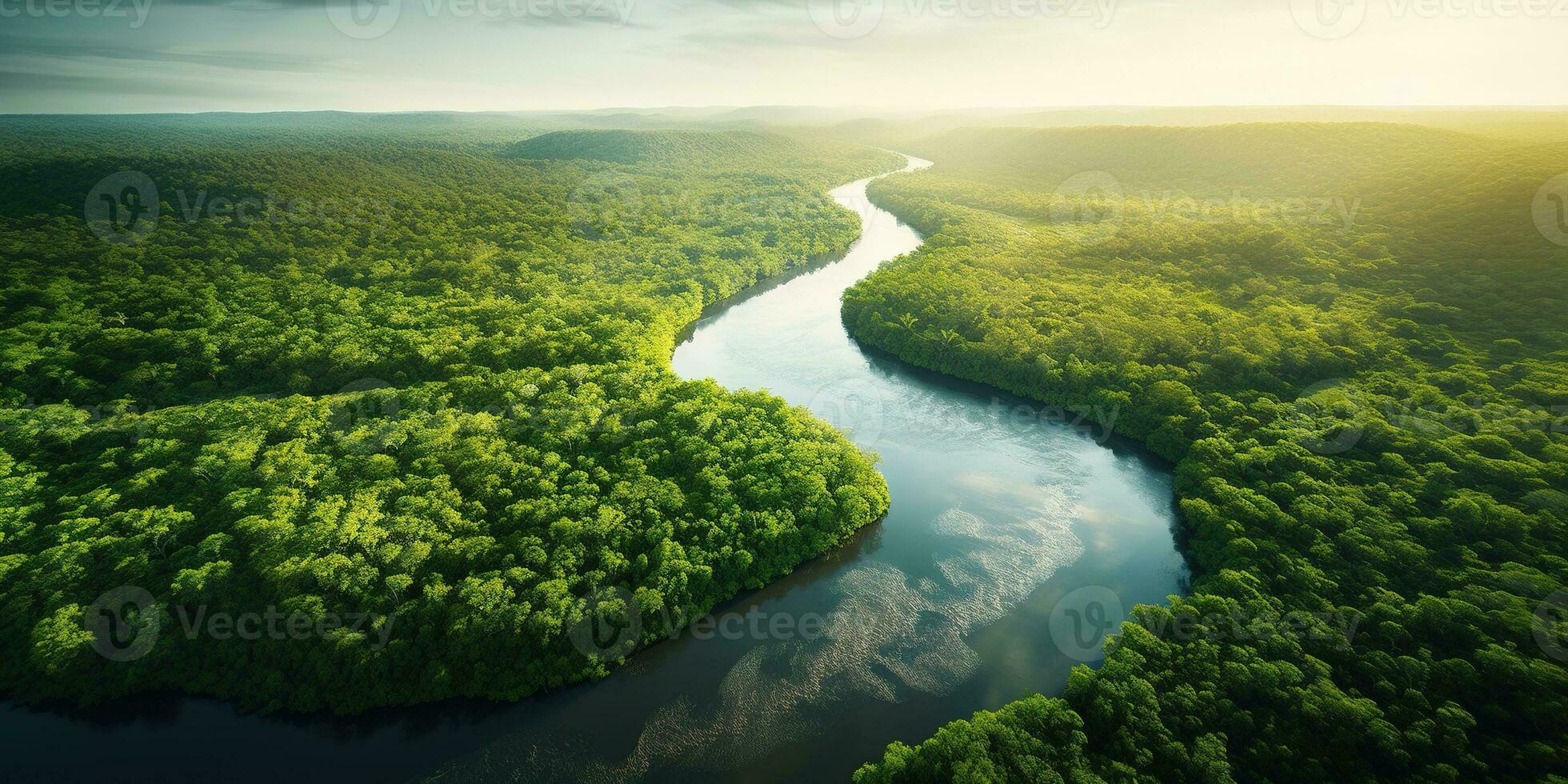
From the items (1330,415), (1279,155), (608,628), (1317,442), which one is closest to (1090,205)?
(1279,155)

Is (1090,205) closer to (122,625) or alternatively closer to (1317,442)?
(1317,442)

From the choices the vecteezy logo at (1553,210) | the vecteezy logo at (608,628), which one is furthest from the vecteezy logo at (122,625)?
the vecteezy logo at (1553,210)

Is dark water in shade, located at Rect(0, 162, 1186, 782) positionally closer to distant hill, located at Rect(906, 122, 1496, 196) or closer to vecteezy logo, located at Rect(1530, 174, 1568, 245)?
vecteezy logo, located at Rect(1530, 174, 1568, 245)

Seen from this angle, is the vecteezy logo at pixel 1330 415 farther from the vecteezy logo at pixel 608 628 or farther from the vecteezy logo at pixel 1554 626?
the vecteezy logo at pixel 608 628

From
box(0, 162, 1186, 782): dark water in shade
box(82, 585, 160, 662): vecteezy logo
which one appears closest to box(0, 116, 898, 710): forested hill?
box(82, 585, 160, 662): vecteezy logo

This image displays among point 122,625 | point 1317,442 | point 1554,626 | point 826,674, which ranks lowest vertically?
point 826,674

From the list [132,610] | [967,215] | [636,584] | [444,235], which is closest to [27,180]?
[444,235]
